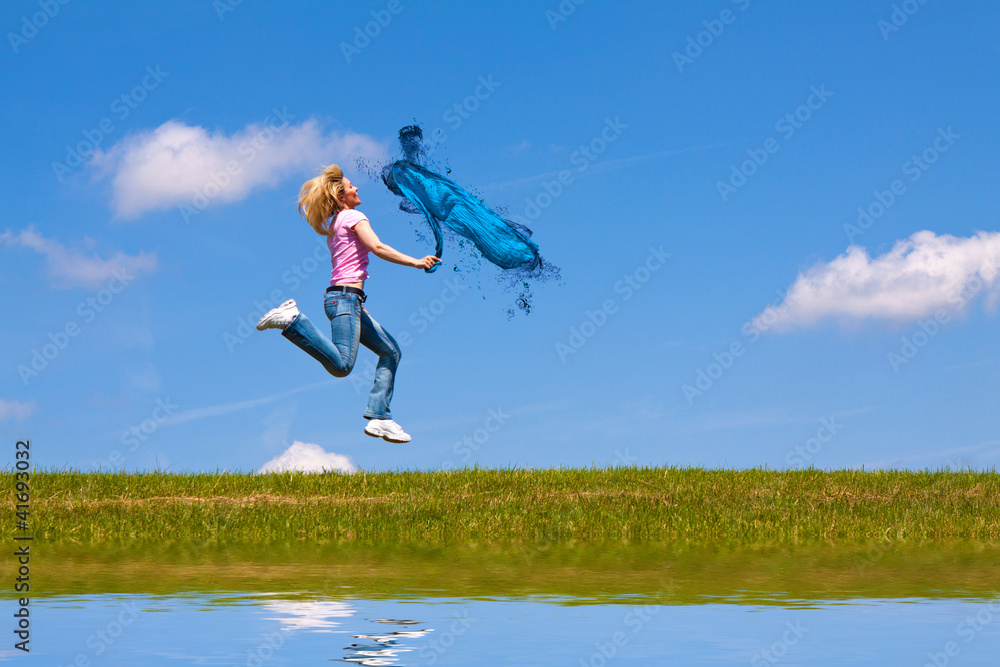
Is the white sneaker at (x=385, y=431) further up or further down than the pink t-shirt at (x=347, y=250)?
further down

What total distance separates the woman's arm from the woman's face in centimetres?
49

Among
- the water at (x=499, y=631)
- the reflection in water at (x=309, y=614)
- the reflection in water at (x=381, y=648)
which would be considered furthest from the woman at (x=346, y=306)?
the reflection in water at (x=381, y=648)

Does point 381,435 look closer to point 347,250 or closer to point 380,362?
point 380,362

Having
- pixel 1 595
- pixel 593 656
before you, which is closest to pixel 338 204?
pixel 1 595

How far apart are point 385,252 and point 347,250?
0.55 metres

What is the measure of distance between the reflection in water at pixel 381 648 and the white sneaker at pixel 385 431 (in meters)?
4.68

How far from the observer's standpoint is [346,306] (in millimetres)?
11203

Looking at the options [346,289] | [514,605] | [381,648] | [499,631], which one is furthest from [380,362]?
[381,648]

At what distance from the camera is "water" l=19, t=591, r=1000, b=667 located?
599 centimetres

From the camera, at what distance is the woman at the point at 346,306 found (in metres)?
10.9

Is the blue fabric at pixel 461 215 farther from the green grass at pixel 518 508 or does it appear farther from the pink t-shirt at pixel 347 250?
the green grass at pixel 518 508

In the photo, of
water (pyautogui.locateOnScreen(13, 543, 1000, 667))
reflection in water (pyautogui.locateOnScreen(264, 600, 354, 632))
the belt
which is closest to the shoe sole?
water (pyautogui.locateOnScreen(13, 543, 1000, 667))

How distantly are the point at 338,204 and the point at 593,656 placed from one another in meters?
6.80

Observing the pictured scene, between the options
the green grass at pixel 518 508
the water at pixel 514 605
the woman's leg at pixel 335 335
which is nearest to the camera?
the water at pixel 514 605
